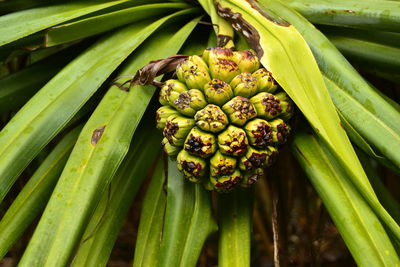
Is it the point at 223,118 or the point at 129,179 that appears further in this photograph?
the point at 129,179

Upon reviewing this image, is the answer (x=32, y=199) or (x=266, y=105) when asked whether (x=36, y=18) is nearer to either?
(x=32, y=199)

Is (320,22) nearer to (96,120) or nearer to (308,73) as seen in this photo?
(308,73)

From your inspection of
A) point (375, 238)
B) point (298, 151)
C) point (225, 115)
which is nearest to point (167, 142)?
point (225, 115)

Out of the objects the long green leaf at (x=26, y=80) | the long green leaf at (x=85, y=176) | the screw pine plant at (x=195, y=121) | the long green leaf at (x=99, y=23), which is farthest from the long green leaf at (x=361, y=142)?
the long green leaf at (x=26, y=80)

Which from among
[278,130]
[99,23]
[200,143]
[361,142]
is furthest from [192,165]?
[99,23]

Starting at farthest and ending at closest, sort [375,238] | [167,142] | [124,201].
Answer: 1. [124,201]
2. [167,142]
3. [375,238]

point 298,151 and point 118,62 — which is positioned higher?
point 118,62
